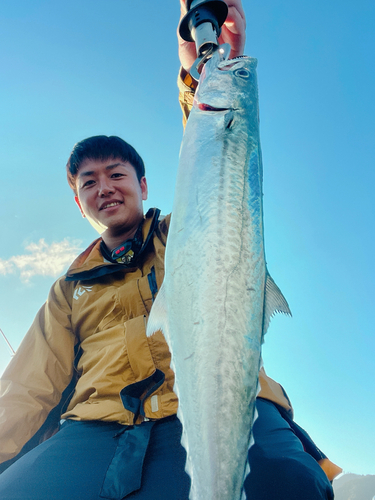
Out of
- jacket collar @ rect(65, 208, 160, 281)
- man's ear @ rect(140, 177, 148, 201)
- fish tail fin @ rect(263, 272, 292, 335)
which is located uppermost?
man's ear @ rect(140, 177, 148, 201)

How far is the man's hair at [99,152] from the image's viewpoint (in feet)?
10.3

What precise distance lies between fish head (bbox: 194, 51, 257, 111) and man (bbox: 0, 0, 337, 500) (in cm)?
88

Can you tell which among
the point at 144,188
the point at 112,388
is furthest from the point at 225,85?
the point at 112,388

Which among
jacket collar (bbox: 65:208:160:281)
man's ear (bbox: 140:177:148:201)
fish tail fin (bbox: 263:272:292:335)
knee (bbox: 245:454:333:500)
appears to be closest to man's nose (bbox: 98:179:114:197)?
jacket collar (bbox: 65:208:160:281)

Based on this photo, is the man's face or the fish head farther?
the man's face

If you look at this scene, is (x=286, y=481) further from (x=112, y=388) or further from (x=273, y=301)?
(x=112, y=388)

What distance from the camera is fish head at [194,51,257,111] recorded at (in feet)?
6.12

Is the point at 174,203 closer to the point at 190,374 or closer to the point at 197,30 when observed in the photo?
the point at 190,374

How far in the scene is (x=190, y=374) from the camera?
1.29m

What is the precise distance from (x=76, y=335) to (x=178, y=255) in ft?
5.90

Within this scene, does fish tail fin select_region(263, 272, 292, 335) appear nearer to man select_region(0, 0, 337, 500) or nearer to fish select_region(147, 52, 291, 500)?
fish select_region(147, 52, 291, 500)

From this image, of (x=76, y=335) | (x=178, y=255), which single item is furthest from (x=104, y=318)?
(x=178, y=255)

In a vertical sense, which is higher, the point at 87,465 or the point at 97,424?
the point at 97,424

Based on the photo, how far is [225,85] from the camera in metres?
1.95
